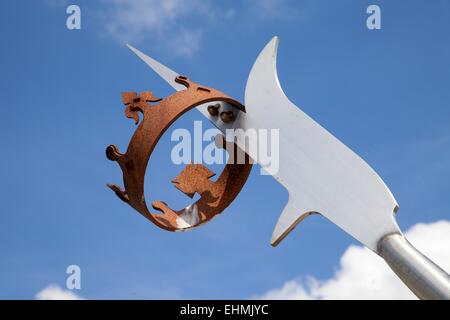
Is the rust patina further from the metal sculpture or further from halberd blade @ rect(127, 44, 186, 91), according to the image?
halberd blade @ rect(127, 44, 186, 91)

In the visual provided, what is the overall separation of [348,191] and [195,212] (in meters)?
2.14

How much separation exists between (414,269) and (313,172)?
146 cm

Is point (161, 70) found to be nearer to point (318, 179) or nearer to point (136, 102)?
point (136, 102)

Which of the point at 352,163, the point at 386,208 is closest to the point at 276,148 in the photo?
the point at 352,163

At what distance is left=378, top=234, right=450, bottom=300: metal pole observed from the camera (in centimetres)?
428

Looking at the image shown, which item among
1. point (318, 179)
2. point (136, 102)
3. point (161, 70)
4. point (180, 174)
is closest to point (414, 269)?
point (318, 179)

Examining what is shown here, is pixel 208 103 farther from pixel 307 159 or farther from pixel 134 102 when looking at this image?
pixel 307 159

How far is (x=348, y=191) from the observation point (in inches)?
213

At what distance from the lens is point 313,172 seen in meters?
5.67

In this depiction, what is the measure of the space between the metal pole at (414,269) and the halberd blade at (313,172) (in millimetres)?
159

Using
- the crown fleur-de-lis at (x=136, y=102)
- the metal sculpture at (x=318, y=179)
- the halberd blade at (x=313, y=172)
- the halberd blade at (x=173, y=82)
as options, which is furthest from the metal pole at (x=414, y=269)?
the crown fleur-de-lis at (x=136, y=102)

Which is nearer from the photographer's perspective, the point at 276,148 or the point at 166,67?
the point at 276,148

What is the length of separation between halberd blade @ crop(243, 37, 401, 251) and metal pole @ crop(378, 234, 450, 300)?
16 centimetres

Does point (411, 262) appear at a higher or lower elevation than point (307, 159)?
lower
